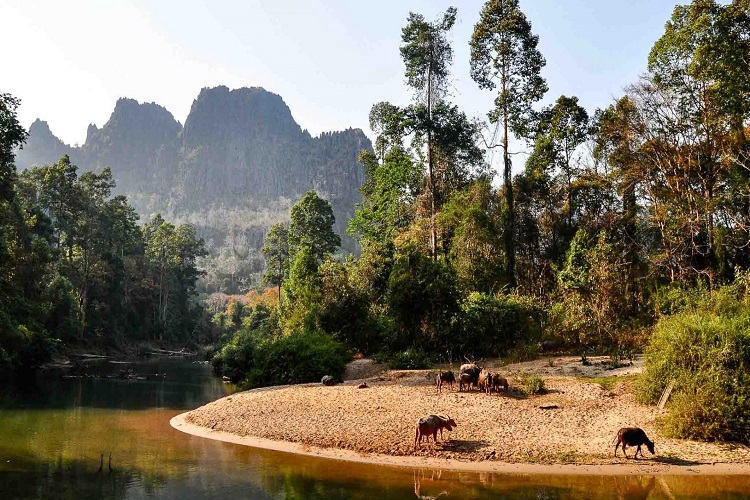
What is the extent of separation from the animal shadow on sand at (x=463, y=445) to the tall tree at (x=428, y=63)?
72.5 ft

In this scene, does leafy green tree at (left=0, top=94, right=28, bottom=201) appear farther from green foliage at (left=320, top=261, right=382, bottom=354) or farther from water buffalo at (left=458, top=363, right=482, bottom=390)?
water buffalo at (left=458, top=363, right=482, bottom=390)

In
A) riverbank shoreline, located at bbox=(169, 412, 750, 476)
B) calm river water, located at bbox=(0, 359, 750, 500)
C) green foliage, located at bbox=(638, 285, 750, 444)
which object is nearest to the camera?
calm river water, located at bbox=(0, 359, 750, 500)

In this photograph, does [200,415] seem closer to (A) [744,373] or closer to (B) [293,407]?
(B) [293,407]

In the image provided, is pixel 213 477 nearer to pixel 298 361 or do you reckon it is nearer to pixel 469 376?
pixel 469 376

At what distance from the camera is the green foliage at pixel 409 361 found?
76.1 feet

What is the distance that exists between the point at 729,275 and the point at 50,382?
34.9 m

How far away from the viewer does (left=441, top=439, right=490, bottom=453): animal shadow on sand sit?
44.9ft

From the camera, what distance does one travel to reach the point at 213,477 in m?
12.1

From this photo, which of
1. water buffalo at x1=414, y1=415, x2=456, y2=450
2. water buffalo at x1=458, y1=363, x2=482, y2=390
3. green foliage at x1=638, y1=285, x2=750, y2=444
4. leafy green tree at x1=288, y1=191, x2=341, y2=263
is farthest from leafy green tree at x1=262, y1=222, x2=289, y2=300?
green foliage at x1=638, y1=285, x2=750, y2=444

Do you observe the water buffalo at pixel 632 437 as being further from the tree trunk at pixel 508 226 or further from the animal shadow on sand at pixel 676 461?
the tree trunk at pixel 508 226

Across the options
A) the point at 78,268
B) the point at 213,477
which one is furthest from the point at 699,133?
the point at 78,268

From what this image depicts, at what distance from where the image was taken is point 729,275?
981 inches

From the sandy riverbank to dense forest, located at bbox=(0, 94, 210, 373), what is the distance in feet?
53.9

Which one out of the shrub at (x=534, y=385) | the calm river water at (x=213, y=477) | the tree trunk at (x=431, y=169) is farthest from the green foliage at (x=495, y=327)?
the calm river water at (x=213, y=477)
